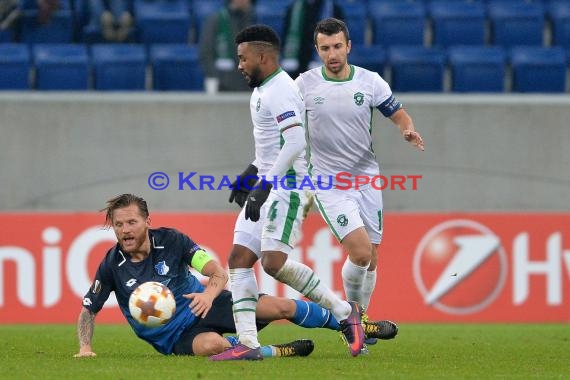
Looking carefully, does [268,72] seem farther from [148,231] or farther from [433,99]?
[433,99]

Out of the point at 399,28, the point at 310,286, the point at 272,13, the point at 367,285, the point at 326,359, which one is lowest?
the point at 326,359

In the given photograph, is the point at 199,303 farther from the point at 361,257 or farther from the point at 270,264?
the point at 361,257

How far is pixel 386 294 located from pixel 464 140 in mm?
2202

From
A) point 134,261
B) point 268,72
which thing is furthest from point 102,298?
point 268,72

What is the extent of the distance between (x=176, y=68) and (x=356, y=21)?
86.1 inches

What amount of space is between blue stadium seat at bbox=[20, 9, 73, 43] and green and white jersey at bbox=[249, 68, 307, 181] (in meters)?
7.84

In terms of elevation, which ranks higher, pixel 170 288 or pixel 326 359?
pixel 170 288

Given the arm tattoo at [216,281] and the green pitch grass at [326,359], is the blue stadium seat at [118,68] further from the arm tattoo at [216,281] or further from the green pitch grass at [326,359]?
the arm tattoo at [216,281]

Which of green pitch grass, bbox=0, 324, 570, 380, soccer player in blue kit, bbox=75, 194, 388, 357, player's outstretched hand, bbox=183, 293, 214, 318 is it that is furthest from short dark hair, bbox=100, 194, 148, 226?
green pitch grass, bbox=0, 324, 570, 380

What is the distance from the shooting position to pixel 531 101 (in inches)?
537

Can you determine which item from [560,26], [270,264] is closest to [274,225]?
[270,264]

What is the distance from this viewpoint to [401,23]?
1490 centimetres

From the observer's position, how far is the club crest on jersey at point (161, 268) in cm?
772

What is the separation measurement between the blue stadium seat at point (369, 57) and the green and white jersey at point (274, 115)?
256 inches
